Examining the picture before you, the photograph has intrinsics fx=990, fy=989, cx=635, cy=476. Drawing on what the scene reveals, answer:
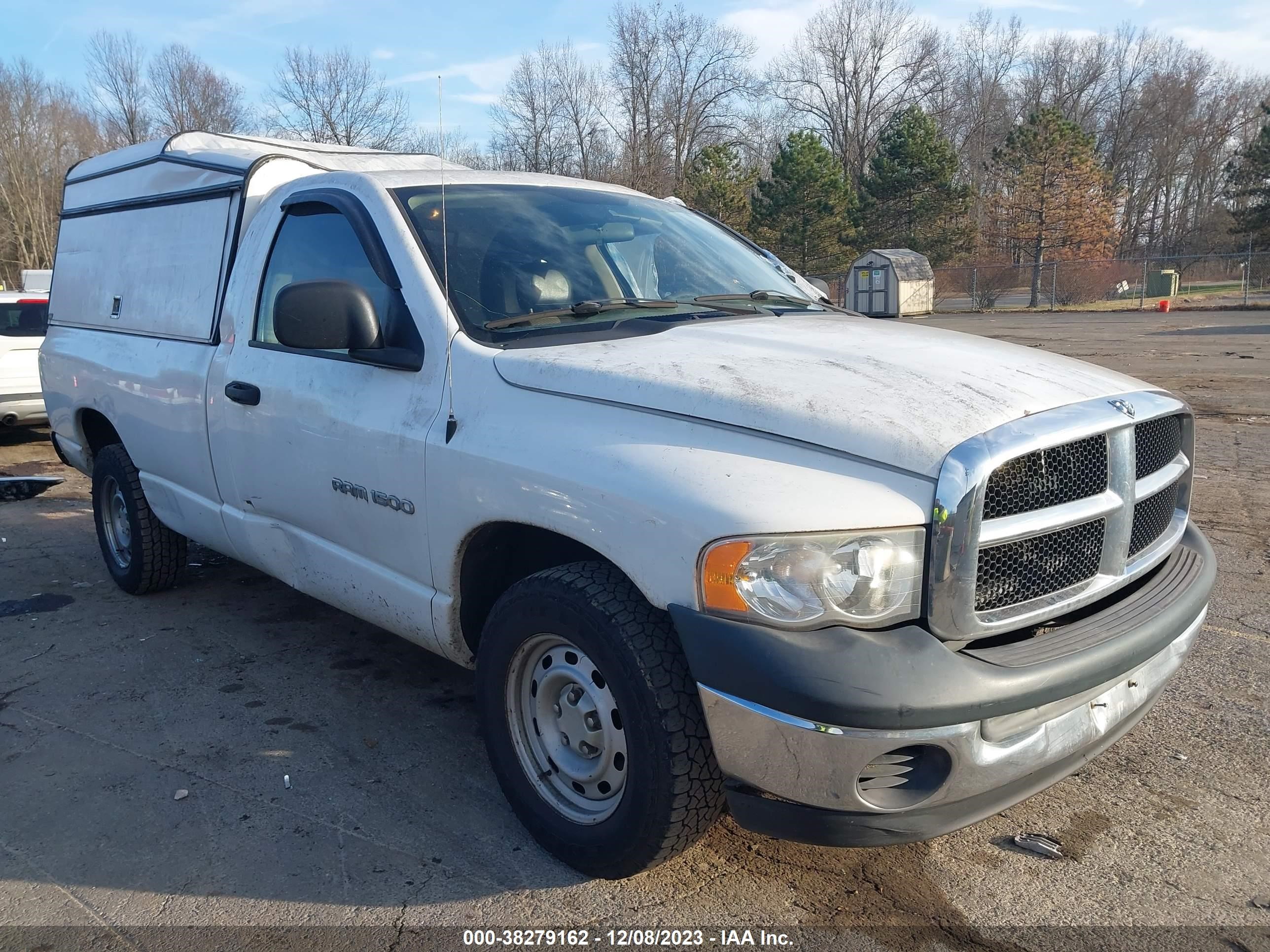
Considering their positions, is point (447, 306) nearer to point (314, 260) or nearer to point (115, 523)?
point (314, 260)

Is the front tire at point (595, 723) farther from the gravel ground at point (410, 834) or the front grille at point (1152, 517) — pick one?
the front grille at point (1152, 517)

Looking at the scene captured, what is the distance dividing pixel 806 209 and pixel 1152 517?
44307 mm

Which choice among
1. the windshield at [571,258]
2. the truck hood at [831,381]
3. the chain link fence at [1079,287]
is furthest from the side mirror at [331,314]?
the chain link fence at [1079,287]

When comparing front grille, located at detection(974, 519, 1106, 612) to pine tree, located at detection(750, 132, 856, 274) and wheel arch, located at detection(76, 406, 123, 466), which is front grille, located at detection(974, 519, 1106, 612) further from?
pine tree, located at detection(750, 132, 856, 274)

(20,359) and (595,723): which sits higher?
(20,359)

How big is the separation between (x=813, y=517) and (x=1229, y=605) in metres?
3.48

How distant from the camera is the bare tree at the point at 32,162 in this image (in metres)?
49.3

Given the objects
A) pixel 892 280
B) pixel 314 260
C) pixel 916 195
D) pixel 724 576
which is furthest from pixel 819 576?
pixel 916 195

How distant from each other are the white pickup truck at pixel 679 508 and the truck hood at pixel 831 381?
0.04 ft

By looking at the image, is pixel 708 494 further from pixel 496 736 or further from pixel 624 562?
pixel 496 736

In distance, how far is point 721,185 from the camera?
4366 cm

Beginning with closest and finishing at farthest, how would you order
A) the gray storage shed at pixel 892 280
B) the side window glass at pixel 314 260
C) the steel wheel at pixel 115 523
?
the side window glass at pixel 314 260
the steel wheel at pixel 115 523
the gray storage shed at pixel 892 280

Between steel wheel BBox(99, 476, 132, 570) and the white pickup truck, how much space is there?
1544mm

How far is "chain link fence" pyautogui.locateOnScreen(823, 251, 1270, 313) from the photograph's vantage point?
36562mm
